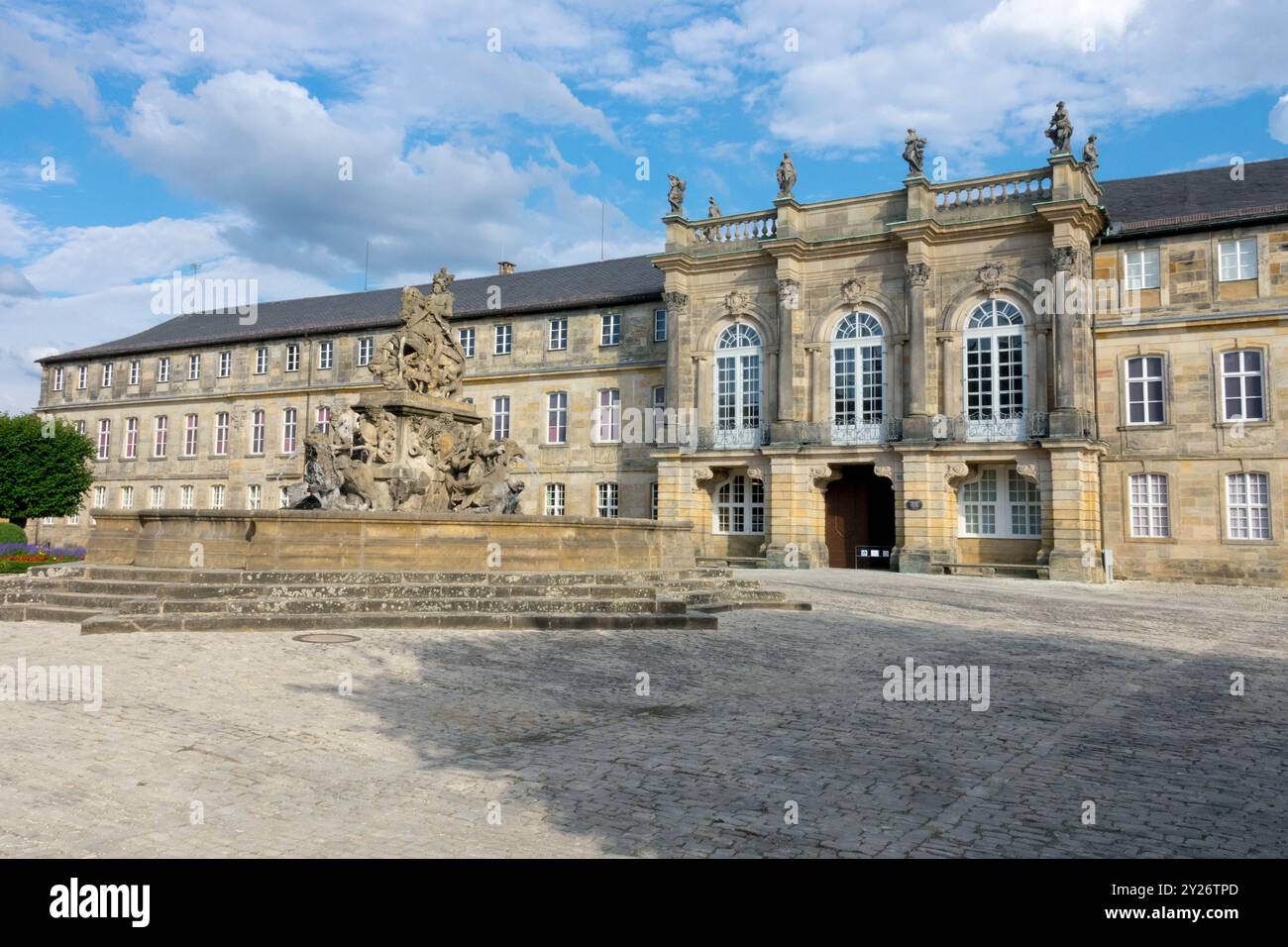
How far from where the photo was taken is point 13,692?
815cm

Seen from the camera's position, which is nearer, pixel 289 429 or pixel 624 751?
pixel 624 751

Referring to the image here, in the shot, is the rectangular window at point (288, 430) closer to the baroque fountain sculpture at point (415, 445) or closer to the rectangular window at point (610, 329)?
the rectangular window at point (610, 329)

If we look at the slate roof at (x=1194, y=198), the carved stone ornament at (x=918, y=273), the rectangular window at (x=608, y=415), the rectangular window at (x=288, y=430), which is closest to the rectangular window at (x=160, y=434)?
the rectangular window at (x=288, y=430)

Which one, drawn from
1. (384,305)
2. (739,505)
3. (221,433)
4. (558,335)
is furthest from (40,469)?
(739,505)

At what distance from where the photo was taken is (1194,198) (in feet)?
98.8

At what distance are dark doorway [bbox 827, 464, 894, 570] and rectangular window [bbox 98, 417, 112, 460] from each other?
39.7 m

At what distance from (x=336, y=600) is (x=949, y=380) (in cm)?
2257

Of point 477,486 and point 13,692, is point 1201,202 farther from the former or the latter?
point 13,692

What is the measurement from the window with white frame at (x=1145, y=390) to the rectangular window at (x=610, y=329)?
18678mm

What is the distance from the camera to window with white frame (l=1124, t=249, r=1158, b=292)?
28703 mm

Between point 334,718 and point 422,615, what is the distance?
5.40 metres

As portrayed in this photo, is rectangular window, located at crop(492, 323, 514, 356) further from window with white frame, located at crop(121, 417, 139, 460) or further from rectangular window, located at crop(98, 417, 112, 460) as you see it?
rectangular window, located at crop(98, 417, 112, 460)

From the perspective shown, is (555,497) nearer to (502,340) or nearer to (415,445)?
(502,340)

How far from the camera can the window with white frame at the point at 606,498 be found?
38219 mm
